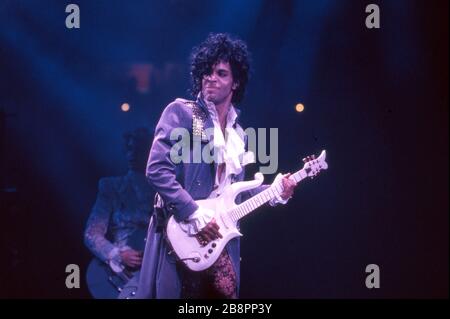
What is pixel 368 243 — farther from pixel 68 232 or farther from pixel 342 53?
pixel 68 232

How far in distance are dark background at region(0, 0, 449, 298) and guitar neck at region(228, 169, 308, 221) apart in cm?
61

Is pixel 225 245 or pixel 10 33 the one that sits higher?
pixel 10 33

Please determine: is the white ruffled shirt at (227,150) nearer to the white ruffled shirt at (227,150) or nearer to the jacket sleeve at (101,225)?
the white ruffled shirt at (227,150)

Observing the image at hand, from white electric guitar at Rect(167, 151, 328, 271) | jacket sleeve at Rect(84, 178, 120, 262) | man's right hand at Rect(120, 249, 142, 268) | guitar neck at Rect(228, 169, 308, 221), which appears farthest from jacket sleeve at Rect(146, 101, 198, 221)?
jacket sleeve at Rect(84, 178, 120, 262)

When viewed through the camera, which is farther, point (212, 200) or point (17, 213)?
point (17, 213)

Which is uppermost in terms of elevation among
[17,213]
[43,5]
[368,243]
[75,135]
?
[43,5]

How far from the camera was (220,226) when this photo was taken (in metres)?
2.63

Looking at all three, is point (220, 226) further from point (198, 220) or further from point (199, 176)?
point (199, 176)

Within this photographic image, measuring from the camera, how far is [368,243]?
11.3 ft

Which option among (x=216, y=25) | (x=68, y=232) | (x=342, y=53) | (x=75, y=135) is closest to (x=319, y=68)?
(x=342, y=53)

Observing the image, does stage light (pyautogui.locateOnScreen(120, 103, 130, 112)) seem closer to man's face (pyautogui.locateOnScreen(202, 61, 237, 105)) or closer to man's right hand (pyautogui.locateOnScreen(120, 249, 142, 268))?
man's face (pyautogui.locateOnScreen(202, 61, 237, 105))

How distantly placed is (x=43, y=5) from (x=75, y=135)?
0.95m

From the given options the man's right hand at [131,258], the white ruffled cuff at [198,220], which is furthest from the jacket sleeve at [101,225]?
the white ruffled cuff at [198,220]

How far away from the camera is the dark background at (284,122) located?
3383 millimetres
